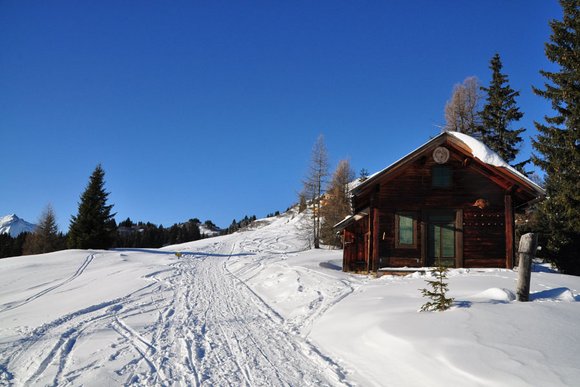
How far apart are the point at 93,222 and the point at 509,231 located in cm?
3567

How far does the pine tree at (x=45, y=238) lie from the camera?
46.9 meters

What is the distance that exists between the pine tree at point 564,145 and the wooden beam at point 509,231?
4282 millimetres

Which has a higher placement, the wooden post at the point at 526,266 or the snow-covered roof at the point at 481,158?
the snow-covered roof at the point at 481,158

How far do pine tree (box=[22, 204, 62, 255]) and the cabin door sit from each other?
46022 mm

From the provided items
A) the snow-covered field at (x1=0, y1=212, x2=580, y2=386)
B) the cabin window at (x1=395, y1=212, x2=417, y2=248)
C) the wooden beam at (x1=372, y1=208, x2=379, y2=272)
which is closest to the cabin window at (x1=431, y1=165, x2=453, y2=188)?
the cabin window at (x1=395, y1=212, x2=417, y2=248)

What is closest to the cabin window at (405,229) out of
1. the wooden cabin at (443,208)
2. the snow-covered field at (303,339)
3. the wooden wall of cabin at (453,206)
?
the wooden cabin at (443,208)

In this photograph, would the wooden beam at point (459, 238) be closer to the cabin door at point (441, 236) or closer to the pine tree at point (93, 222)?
the cabin door at point (441, 236)

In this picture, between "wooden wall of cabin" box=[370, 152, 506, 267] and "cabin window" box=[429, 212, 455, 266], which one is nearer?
"wooden wall of cabin" box=[370, 152, 506, 267]

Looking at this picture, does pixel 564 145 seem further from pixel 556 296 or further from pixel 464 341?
pixel 464 341

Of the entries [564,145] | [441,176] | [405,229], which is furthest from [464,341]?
[564,145]

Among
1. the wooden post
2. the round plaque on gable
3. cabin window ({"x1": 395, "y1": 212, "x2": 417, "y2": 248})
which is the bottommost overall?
the wooden post

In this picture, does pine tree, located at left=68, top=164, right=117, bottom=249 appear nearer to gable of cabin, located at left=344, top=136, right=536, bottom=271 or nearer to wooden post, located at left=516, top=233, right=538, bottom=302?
gable of cabin, located at left=344, top=136, right=536, bottom=271

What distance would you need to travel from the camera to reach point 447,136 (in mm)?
16844

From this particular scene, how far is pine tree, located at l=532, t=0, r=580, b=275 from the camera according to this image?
18.6 m
